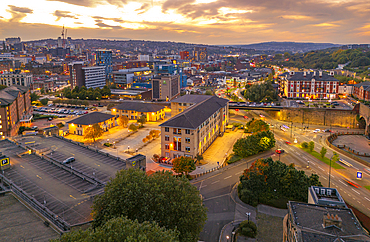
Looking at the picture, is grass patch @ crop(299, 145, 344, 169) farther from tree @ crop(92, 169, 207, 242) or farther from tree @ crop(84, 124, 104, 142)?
tree @ crop(84, 124, 104, 142)

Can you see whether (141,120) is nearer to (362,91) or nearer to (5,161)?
(5,161)

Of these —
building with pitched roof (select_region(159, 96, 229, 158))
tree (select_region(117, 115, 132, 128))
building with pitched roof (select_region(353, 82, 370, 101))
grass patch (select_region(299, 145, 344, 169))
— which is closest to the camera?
grass patch (select_region(299, 145, 344, 169))

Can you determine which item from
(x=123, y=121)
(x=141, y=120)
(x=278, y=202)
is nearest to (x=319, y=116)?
(x=141, y=120)

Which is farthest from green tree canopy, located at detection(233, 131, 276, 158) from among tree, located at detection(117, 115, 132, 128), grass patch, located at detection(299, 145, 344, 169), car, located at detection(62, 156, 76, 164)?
tree, located at detection(117, 115, 132, 128)

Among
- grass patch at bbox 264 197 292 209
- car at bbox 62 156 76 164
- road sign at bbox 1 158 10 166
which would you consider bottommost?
grass patch at bbox 264 197 292 209

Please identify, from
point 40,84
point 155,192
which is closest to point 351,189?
point 155,192
